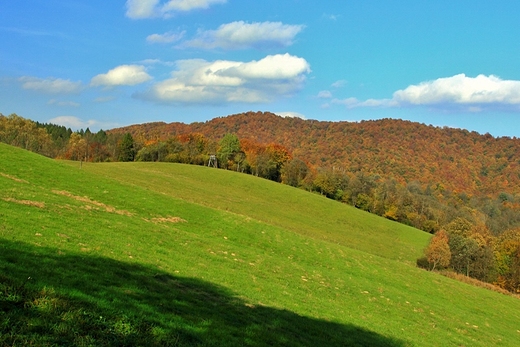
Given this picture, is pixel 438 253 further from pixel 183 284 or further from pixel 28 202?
pixel 28 202

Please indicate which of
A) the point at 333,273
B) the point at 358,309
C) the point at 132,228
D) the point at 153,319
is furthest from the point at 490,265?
the point at 153,319

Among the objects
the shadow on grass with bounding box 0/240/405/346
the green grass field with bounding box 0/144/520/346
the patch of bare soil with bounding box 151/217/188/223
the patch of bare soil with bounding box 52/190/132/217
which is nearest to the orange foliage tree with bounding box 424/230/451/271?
the green grass field with bounding box 0/144/520/346

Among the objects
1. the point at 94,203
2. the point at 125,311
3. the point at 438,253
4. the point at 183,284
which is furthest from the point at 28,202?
the point at 438,253

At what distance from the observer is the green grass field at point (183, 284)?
8.77 m

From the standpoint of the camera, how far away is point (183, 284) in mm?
14828

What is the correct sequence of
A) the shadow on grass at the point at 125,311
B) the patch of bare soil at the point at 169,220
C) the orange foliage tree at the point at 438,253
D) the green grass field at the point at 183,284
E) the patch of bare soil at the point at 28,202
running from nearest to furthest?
the shadow on grass at the point at 125,311
the green grass field at the point at 183,284
the patch of bare soil at the point at 28,202
the patch of bare soil at the point at 169,220
the orange foliage tree at the point at 438,253

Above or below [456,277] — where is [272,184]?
above

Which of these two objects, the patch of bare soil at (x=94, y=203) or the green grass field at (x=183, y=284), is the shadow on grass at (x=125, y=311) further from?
the patch of bare soil at (x=94, y=203)

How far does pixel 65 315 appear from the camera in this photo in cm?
812

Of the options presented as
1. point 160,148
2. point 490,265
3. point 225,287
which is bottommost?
point 490,265

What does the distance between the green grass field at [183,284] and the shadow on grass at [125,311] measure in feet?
0.14

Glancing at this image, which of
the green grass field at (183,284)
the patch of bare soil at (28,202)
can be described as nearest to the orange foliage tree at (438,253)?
the green grass field at (183,284)

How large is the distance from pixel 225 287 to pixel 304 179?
357 ft

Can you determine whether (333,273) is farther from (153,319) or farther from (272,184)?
(272,184)
